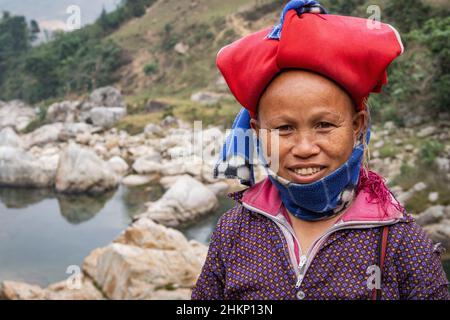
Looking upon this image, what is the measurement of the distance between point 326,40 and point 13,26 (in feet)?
124

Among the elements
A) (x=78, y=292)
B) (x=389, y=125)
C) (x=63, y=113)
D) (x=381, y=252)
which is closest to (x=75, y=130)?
(x=63, y=113)

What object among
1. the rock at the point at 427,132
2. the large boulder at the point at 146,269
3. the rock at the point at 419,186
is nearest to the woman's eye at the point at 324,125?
the large boulder at the point at 146,269

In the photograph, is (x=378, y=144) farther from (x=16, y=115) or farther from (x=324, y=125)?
(x=16, y=115)

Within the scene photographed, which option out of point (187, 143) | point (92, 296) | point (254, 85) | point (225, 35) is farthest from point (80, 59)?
point (254, 85)

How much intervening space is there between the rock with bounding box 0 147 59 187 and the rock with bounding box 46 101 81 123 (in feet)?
28.6

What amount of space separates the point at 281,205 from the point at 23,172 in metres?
9.96

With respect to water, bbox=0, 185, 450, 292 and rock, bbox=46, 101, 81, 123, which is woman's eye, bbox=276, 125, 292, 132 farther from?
rock, bbox=46, 101, 81, 123

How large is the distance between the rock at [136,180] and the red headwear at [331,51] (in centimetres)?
933

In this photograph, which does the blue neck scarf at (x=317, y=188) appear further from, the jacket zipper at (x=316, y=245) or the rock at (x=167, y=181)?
the rock at (x=167, y=181)

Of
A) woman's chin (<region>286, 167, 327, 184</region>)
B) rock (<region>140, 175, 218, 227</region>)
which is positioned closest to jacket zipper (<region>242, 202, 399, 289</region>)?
woman's chin (<region>286, 167, 327, 184</region>)

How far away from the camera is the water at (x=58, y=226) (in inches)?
268

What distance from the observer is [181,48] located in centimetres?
2667

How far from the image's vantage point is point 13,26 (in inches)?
1387

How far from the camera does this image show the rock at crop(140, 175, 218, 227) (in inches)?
306
